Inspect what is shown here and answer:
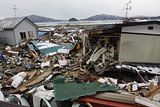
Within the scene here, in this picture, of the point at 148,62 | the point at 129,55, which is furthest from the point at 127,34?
the point at 148,62

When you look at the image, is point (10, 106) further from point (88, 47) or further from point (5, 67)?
point (5, 67)

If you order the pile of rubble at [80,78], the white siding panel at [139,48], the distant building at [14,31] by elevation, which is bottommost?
the pile of rubble at [80,78]

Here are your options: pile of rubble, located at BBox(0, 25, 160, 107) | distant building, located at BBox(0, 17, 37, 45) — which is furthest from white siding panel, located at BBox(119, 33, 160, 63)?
distant building, located at BBox(0, 17, 37, 45)

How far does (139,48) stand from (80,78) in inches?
174

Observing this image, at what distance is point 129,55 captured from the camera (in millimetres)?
7242

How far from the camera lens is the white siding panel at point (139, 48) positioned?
6.91 meters

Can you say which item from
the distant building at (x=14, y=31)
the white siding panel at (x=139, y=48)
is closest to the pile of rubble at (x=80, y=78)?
the white siding panel at (x=139, y=48)

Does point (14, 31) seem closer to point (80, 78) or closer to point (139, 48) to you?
point (80, 78)

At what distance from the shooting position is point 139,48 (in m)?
7.08

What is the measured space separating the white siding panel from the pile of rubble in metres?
0.50

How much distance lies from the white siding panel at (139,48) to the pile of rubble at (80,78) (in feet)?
1.64

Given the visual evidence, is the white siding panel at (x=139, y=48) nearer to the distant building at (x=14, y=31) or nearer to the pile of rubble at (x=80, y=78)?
the pile of rubble at (x=80, y=78)

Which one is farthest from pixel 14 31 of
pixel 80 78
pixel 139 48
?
pixel 139 48

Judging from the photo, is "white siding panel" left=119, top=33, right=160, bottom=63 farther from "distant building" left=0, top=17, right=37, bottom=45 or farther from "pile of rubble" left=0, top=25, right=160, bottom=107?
"distant building" left=0, top=17, right=37, bottom=45
